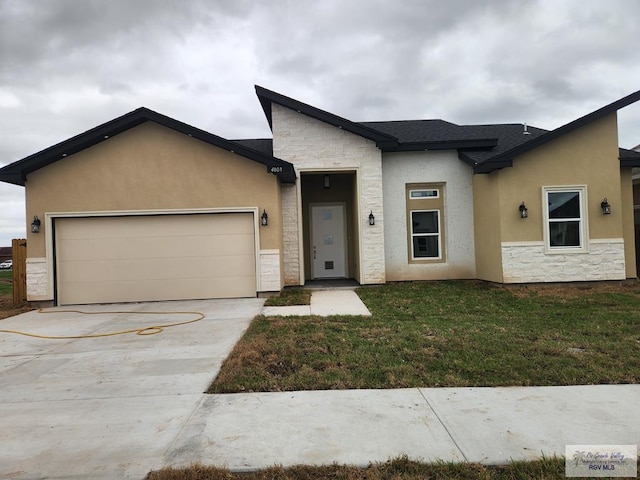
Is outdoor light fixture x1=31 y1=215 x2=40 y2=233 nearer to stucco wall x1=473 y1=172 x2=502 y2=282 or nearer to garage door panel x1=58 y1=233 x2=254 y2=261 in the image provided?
garage door panel x1=58 y1=233 x2=254 y2=261

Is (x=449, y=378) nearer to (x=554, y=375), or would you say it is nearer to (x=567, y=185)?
(x=554, y=375)

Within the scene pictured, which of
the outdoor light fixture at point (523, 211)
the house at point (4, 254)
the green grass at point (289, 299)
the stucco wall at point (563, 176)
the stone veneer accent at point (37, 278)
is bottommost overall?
the green grass at point (289, 299)

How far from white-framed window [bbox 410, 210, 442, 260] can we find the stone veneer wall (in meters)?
1.27

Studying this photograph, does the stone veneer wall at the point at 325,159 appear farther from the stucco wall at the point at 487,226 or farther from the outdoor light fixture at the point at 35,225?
the outdoor light fixture at the point at 35,225

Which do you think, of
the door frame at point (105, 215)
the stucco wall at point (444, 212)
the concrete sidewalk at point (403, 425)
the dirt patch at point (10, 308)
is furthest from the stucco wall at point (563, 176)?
the dirt patch at point (10, 308)

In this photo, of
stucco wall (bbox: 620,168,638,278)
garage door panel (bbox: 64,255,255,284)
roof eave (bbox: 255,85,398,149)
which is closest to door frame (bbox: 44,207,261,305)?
garage door panel (bbox: 64,255,255,284)

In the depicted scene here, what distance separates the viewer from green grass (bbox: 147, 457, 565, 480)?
8.01 feet

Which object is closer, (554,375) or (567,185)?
(554,375)

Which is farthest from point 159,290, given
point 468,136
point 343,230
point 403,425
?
point 468,136

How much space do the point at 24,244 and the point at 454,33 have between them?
14.0m

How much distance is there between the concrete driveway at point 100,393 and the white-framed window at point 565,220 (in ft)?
27.6

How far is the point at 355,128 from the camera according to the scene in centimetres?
1096

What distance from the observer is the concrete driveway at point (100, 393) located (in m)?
2.78

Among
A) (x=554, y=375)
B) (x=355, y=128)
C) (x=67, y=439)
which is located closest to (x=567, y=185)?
(x=355, y=128)
